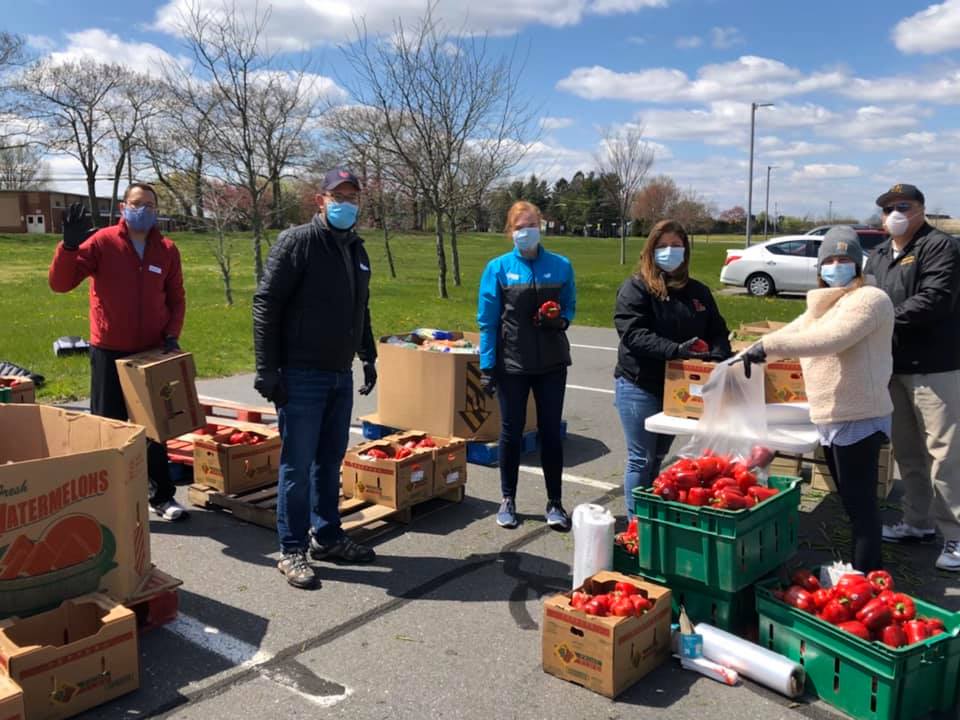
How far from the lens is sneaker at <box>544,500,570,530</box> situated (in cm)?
525

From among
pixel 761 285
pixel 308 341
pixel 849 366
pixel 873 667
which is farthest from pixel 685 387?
pixel 761 285

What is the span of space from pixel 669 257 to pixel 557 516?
1.89 m

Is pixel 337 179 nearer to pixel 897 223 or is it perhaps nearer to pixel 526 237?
pixel 526 237

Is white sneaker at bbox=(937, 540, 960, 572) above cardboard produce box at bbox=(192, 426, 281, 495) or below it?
below

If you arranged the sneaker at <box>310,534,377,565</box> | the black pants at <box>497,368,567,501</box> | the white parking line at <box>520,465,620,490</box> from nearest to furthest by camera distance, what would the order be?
the sneaker at <box>310,534,377,565</box>
the black pants at <box>497,368,567,501</box>
the white parking line at <box>520,465,620,490</box>

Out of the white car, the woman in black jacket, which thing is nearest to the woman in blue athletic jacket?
the woman in black jacket

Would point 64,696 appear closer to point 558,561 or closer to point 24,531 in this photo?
point 24,531

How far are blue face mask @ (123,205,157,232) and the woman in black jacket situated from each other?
119 inches

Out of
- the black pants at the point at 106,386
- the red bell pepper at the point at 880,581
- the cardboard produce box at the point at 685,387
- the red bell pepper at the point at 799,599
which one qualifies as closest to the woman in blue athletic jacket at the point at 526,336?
the cardboard produce box at the point at 685,387

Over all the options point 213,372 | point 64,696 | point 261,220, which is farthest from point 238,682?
point 261,220

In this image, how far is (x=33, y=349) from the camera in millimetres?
12109

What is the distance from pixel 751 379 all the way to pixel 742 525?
964 mm

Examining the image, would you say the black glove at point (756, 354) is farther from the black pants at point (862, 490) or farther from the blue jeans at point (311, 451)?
the blue jeans at point (311, 451)

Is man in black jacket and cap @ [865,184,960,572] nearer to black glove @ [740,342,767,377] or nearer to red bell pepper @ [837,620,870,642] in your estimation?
black glove @ [740,342,767,377]
